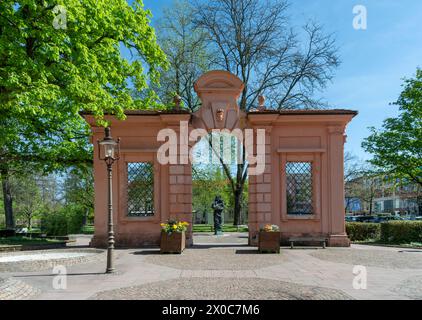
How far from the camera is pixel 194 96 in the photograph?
28.0 meters

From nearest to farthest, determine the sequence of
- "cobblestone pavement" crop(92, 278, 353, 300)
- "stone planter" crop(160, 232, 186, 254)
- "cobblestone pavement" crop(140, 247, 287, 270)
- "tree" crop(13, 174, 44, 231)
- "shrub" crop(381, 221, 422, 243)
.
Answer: "cobblestone pavement" crop(92, 278, 353, 300) < "cobblestone pavement" crop(140, 247, 287, 270) < "stone planter" crop(160, 232, 186, 254) < "shrub" crop(381, 221, 422, 243) < "tree" crop(13, 174, 44, 231)

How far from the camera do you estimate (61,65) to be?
12.0 metres

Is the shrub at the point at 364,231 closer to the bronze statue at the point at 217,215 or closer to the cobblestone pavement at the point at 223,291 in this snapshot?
the bronze statue at the point at 217,215

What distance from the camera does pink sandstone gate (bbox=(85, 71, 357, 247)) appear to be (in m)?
14.5

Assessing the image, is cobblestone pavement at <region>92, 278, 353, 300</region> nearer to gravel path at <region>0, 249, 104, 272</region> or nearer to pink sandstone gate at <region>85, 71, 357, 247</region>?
gravel path at <region>0, 249, 104, 272</region>

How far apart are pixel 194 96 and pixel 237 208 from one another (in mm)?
9021

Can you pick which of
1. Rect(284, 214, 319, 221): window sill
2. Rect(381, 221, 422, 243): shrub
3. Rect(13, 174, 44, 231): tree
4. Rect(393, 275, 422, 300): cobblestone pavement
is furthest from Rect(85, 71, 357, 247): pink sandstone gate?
Rect(13, 174, 44, 231): tree

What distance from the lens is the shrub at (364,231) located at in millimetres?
18922

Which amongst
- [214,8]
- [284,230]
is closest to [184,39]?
[214,8]

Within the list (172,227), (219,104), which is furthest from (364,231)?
(172,227)

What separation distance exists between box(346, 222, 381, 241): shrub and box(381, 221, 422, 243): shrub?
1.17 meters

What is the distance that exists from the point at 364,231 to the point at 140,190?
11.4 metres

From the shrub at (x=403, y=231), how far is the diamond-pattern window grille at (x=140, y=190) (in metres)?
10.8
